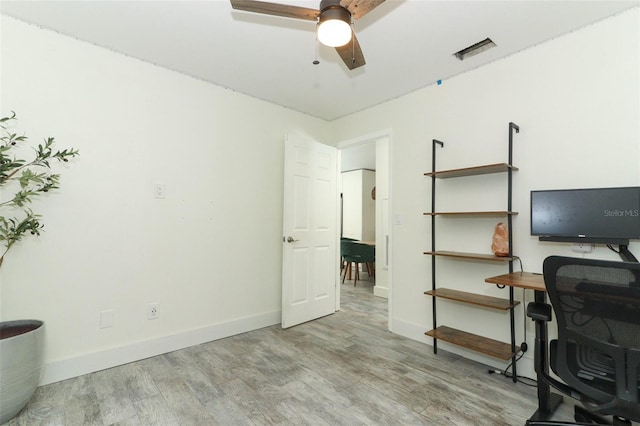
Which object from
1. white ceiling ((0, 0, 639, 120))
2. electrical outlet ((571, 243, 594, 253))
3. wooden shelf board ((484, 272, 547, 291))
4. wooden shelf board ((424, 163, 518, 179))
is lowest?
wooden shelf board ((484, 272, 547, 291))

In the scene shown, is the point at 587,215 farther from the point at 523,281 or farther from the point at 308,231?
the point at 308,231

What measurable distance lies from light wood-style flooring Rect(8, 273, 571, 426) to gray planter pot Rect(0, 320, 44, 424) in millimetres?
120

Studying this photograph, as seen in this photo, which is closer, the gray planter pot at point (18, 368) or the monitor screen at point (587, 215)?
the gray planter pot at point (18, 368)

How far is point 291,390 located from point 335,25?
2277 mm

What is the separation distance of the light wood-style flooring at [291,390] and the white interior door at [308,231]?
0.65 m

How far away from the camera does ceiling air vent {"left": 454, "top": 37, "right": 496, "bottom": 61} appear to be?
233cm

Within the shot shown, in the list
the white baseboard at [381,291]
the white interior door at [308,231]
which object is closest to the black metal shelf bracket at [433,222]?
the white interior door at [308,231]

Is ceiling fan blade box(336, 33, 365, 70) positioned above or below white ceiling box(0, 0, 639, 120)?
below

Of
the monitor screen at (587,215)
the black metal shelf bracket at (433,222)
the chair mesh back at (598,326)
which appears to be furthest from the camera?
the black metal shelf bracket at (433,222)

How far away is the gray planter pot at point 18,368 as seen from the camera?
1.69 metres

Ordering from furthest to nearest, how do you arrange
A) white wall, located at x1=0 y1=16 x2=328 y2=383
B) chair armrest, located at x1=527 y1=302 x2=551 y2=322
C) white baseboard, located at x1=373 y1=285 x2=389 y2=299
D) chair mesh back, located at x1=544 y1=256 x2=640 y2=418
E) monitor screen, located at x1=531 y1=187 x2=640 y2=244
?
white baseboard, located at x1=373 y1=285 x2=389 y2=299
white wall, located at x1=0 y1=16 x2=328 y2=383
monitor screen, located at x1=531 y1=187 x2=640 y2=244
chair armrest, located at x1=527 y1=302 x2=551 y2=322
chair mesh back, located at x1=544 y1=256 x2=640 y2=418

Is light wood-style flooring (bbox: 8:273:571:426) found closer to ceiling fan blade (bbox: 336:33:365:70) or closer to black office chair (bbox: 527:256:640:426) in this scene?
black office chair (bbox: 527:256:640:426)

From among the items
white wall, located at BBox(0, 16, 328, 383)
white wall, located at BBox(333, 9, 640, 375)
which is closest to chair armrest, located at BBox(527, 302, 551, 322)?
white wall, located at BBox(333, 9, 640, 375)

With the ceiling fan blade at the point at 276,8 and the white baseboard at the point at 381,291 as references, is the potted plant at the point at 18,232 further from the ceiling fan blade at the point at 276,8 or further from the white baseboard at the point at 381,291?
the white baseboard at the point at 381,291
